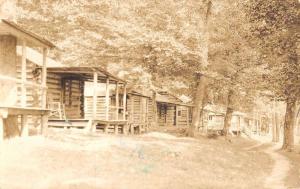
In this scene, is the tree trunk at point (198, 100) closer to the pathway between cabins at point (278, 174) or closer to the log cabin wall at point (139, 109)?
the log cabin wall at point (139, 109)

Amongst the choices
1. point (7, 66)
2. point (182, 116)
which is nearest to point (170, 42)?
point (7, 66)

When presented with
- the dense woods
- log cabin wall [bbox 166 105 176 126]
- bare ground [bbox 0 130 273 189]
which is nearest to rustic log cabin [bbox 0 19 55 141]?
bare ground [bbox 0 130 273 189]

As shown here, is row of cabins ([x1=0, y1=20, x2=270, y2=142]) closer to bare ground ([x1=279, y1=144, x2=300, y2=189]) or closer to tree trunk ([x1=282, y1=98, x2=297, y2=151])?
bare ground ([x1=279, y1=144, x2=300, y2=189])

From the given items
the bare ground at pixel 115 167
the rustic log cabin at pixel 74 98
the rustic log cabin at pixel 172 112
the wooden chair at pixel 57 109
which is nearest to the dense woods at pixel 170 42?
the rustic log cabin at pixel 74 98

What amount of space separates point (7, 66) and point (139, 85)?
72.1 ft

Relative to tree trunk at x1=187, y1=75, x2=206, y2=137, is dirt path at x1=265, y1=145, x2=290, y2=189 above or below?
below

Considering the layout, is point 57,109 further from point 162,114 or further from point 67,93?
point 162,114

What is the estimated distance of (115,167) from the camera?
15.9 m

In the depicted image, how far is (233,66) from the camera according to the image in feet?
135

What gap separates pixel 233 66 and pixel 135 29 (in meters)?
8.78

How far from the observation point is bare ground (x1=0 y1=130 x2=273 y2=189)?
12.9 m

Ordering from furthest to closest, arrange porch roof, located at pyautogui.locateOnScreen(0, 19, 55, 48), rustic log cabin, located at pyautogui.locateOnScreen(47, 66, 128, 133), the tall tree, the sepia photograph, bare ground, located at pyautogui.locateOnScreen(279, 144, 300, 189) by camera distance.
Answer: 1. rustic log cabin, located at pyautogui.locateOnScreen(47, 66, 128, 133)
2. the tall tree
3. porch roof, located at pyautogui.locateOnScreen(0, 19, 55, 48)
4. bare ground, located at pyautogui.locateOnScreen(279, 144, 300, 189)
5. the sepia photograph

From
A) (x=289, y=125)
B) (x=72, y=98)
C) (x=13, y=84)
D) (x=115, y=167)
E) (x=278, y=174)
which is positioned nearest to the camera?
(x=115, y=167)

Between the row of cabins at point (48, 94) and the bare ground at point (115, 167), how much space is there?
4.31 ft
